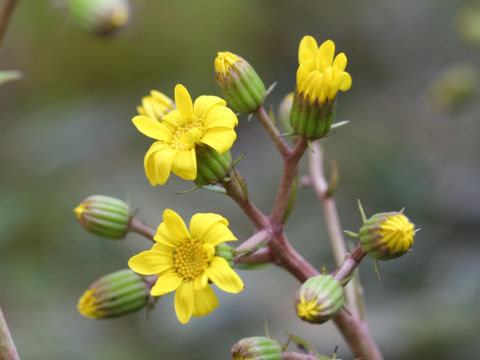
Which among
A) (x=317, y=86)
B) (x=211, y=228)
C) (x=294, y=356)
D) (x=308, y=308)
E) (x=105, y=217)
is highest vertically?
(x=317, y=86)

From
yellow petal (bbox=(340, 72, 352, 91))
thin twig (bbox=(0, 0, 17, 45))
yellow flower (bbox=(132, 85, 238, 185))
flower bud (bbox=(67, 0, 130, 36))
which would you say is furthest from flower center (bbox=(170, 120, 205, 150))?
flower bud (bbox=(67, 0, 130, 36))

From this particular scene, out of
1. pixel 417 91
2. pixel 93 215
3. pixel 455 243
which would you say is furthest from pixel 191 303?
pixel 417 91

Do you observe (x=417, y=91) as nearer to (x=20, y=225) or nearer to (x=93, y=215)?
(x=20, y=225)

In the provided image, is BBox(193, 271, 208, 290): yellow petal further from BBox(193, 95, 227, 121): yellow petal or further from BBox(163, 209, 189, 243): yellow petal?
BBox(193, 95, 227, 121): yellow petal

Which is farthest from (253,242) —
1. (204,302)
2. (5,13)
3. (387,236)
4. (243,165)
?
(243,165)

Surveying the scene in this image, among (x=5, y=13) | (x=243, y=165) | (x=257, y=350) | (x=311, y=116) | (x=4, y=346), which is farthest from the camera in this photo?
(x=243, y=165)

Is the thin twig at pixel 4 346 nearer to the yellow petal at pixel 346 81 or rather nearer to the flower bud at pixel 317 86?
the flower bud at pixel 317 86

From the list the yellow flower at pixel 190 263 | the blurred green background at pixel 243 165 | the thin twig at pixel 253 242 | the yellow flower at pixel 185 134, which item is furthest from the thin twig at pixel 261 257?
the blurred green background at pixel 243 165

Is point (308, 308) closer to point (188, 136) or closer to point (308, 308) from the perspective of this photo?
point (308, 308)
